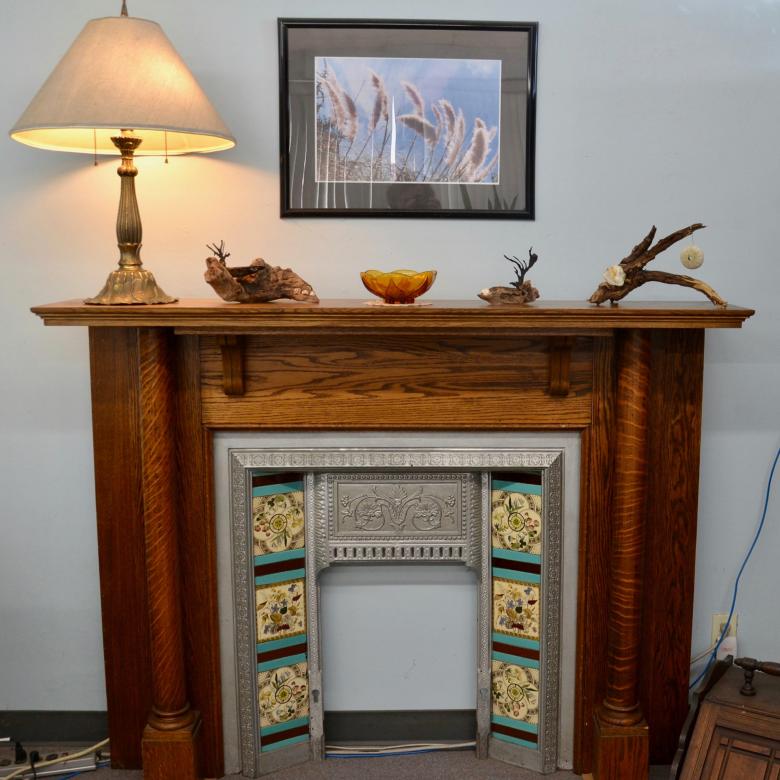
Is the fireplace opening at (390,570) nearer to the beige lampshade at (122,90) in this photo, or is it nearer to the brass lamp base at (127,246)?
the brass lamp base at (127,246)

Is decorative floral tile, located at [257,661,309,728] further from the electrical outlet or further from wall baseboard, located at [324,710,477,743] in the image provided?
the electrical outlet

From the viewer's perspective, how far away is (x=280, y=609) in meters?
2.21

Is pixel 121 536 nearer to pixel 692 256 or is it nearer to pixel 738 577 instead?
pixel 692 256

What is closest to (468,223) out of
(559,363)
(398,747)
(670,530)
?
(559,363)

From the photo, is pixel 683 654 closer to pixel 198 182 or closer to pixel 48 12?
pixel 198 182

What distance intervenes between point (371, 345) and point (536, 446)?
1.59 feet

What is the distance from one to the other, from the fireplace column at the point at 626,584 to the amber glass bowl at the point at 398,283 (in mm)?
492

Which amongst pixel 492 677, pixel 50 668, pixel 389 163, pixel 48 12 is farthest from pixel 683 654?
pixel 48 12

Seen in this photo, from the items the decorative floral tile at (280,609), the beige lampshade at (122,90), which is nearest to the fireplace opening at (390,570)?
the decorative floral tile at (280,609)

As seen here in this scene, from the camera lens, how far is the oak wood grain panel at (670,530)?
2061 millimetres

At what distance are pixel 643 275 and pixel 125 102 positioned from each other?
116cm

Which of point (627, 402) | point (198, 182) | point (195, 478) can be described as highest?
point (198, 182)

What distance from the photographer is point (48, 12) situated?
2.06m

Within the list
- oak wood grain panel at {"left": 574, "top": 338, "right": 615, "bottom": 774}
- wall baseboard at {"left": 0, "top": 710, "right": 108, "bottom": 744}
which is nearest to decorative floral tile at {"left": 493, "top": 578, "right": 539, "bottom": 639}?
oak wood grain panel at {"left": 574, "top": 338, "right": 615, "bottom": 774}
